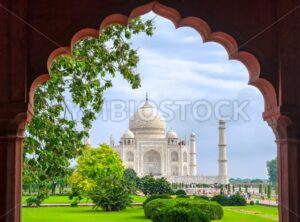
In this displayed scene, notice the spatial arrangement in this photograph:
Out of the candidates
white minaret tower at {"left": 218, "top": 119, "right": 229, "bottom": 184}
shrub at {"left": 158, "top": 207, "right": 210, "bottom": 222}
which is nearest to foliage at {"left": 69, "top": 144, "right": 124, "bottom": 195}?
shrub at {"left": 158, "top": 207, "right": 210, "bottom": 222}

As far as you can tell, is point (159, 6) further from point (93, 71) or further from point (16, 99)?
point (93, 71)

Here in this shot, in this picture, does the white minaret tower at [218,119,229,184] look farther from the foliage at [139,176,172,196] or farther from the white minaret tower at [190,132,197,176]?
the foliage at [139,176,172,196]

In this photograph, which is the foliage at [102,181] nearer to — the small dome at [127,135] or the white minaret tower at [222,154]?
the white minaret tower at [222,154]

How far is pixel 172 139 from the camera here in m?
50.2

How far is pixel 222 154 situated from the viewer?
45.6 metres

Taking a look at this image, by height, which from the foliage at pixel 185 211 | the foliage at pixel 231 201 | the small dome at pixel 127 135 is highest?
the small dome at pixel 127 135

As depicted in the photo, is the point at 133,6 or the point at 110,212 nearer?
the point at 133,6

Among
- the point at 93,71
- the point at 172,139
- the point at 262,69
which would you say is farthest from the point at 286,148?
the point at 172,139

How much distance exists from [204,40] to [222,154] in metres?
43.3

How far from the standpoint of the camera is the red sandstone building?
2693mm

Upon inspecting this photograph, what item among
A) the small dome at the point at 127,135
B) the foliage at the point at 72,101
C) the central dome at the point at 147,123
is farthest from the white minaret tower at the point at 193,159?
the foliage at the point at 72,101

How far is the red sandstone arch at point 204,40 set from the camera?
2.81 meters

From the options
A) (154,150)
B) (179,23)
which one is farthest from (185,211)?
(154,150)

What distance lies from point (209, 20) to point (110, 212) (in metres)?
15.3
